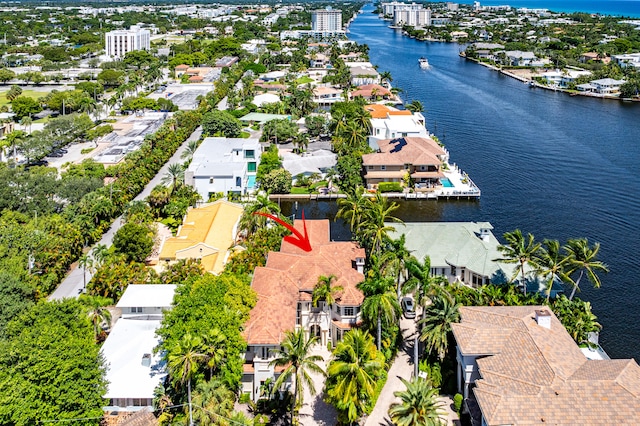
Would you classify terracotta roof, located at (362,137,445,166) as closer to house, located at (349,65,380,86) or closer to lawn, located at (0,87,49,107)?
house, located at (349,65,380,86)

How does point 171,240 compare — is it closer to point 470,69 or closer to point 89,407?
point 89,407

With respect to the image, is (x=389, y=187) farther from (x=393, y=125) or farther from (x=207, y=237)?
(x=207, y=237)

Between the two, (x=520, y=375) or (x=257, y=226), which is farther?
(x=257, y=226)

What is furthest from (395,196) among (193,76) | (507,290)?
(193,76)

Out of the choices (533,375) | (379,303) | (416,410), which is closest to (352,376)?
(416,410)

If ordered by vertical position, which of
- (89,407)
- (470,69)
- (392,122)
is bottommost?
(89,407)
